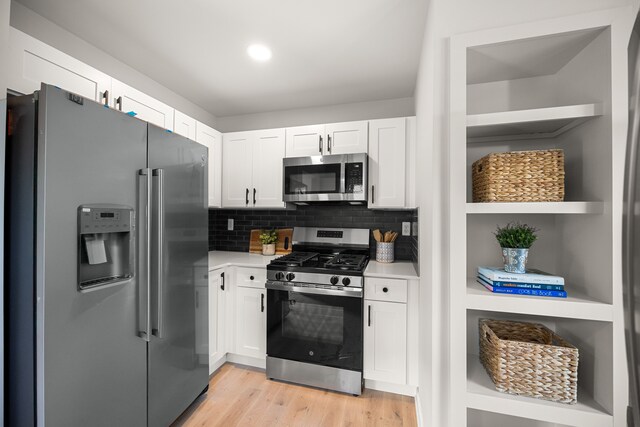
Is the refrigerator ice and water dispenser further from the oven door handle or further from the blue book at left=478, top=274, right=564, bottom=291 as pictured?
the blue book at left=478, top=274, right=564, bottom=291

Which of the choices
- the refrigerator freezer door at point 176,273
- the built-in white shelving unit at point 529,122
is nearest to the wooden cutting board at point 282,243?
the refrigerator freezer door at point 176,273

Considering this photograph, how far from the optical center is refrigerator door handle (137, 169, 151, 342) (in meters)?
1.39

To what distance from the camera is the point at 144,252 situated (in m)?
1.42

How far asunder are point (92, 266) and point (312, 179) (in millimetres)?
1664

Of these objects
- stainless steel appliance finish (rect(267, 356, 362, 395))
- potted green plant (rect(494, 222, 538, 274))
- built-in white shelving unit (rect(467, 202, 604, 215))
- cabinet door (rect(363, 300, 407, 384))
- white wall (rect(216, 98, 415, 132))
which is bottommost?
stainless steel appliance finish (rect(267, 356, 362, 395))

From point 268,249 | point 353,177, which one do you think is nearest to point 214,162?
point 268,249

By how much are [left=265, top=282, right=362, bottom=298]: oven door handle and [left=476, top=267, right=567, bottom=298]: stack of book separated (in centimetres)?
103

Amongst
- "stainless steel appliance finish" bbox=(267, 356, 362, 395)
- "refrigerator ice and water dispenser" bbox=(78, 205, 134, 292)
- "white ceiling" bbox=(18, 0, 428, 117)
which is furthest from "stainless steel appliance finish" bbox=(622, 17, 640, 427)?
"stainless steel appliance finish" bbox=(267, 356, 362, 395)

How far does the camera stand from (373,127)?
2.42 metres

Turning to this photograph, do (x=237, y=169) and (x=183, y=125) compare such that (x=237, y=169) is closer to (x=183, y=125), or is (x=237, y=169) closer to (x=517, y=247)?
(x=183, y=125)

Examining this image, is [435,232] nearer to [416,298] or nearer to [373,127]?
[416,298]

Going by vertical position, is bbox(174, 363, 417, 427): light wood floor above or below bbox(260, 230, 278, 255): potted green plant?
below

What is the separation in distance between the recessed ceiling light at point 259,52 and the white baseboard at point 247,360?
98.0 inches

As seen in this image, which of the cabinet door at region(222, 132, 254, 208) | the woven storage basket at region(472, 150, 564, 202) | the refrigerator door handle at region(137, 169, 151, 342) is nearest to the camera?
the woven storage basket at region(472, 150, 564, 202)
